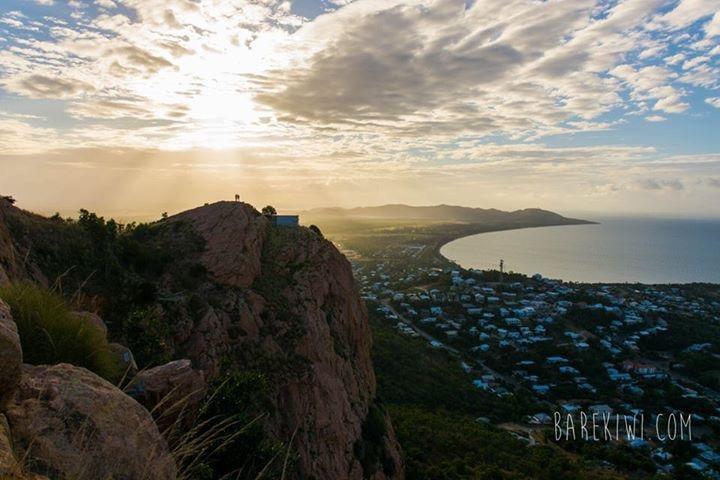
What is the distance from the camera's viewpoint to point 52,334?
496 centimetres

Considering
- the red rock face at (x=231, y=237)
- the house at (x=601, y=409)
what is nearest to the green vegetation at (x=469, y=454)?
the house at (x=601, y=409)

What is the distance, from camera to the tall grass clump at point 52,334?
4.81 metres

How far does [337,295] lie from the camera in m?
23.4

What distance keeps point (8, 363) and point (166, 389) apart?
292 cm

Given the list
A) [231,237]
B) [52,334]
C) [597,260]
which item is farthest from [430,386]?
[597,260]

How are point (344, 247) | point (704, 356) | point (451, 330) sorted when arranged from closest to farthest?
point (704, 356)
point (451, 330)
point (344, 247)

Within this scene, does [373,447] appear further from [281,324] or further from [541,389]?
[541,389]

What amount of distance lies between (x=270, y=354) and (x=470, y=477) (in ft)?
44.9

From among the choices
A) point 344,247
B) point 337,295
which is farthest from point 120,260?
point 344,247

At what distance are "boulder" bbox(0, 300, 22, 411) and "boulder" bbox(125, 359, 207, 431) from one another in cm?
225

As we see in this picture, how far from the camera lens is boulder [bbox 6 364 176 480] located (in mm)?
3312

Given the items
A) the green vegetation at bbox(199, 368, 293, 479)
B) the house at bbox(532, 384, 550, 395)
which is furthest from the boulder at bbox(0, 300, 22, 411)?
the house at bbox(532, 384, 550, 395)

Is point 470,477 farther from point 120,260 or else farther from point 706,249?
point 706,249

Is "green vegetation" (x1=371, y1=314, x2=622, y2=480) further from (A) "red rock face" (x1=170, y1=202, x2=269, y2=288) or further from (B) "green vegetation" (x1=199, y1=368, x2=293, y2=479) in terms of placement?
(B) "green vegetation" (x1=199, y1=368, x2=293, y2=479)
